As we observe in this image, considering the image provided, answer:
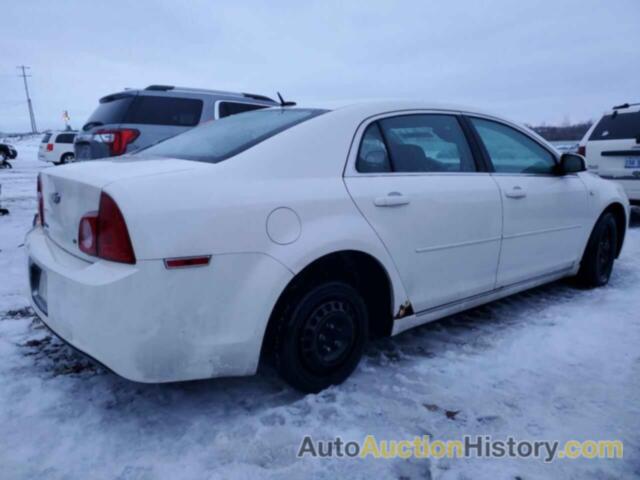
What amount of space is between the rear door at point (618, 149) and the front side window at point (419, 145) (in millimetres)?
5108

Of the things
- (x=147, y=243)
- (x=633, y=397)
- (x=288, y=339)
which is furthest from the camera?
(x=633, y=397)

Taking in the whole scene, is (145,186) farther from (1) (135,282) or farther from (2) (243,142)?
(2) (243,142)

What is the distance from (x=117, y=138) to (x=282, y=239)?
4953mm

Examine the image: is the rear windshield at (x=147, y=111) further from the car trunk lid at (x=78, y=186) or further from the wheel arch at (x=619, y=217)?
the wheel arch at (x=619, y=217)

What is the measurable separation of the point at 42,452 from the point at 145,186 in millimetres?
1216

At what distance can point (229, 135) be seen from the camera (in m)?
2.71

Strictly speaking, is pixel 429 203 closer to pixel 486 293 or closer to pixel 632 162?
pixel 486 293

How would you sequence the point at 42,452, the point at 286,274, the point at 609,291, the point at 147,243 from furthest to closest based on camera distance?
the point at 609,291, the point at 286,274, the point at 42,452, the point at 147,243

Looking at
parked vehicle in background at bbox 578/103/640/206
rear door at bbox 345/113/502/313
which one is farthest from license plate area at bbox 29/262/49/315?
parked vehicle in background at bbox 578/103/640/206

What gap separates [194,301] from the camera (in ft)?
6.71

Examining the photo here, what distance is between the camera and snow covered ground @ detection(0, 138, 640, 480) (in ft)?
6.70

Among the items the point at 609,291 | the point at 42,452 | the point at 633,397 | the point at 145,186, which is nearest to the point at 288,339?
the point at 145,186

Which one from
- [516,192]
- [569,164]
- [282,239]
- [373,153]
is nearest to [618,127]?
[569,164]

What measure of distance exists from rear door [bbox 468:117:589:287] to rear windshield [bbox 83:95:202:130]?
15.5ft
